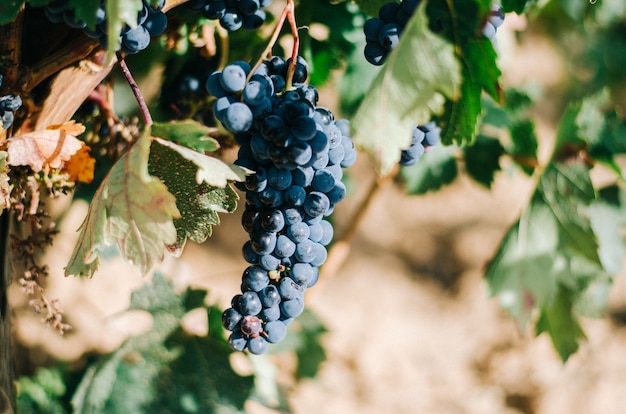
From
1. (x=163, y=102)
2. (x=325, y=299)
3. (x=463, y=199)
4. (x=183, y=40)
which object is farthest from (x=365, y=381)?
(x=183, y=40)

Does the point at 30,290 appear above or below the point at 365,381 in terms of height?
above

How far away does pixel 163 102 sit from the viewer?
854 mm

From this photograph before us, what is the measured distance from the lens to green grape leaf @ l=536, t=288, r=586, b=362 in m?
1.02

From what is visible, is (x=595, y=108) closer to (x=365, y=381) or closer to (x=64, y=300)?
(x=365, y=381)

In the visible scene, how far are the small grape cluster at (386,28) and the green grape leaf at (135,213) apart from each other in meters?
0.27

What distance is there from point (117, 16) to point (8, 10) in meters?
0.13

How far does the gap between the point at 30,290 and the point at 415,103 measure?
46 centimetres

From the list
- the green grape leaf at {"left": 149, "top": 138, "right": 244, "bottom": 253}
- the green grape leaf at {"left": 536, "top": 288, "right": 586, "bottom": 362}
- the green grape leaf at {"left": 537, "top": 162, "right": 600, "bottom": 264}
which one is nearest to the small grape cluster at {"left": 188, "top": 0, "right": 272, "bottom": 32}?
the green grape leaf at {"left": 149, "top": 138, "right": 244, "bottom": 253}

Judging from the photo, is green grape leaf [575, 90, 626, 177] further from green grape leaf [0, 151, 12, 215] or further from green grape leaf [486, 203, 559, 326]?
green grape leaf [0, 151, 12, 215]

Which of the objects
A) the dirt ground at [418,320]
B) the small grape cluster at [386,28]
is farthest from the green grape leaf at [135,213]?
the dirt ground at [418,320]

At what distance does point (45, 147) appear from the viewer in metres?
0.58

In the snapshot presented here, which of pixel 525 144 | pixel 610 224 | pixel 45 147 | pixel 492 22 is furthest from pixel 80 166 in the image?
pixel 610 224

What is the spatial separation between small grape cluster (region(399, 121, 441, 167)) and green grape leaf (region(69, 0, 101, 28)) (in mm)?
355

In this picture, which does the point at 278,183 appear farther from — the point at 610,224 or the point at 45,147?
the point at 610,224
